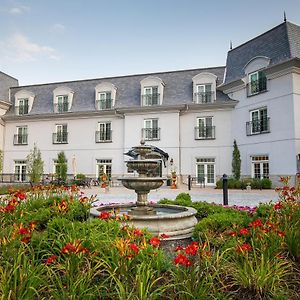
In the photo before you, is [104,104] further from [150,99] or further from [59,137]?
[59,137]

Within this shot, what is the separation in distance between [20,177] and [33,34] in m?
18.5

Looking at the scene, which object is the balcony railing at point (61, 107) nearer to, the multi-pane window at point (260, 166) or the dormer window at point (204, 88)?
the dormer window at point (204, 88)

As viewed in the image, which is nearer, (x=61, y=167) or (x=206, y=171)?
(x=206, y=171)

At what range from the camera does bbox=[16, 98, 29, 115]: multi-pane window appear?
27.6 m

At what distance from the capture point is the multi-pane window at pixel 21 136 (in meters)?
27.2

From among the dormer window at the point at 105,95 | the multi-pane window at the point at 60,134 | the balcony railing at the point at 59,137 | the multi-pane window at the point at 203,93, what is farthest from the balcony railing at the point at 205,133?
the balcony railing at the point at 59,137

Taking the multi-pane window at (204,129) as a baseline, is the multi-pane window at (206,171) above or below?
below

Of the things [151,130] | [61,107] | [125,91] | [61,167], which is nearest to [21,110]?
[61,107]

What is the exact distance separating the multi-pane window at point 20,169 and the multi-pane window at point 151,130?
42.2ft

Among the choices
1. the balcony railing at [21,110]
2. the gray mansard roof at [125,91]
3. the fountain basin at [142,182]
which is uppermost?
the gray mansard roof at [125,91]

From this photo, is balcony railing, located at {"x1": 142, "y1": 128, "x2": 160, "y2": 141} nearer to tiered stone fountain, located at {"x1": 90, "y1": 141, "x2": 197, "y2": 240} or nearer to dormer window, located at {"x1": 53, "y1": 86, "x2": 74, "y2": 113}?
dormer window, located at {"x1": 53, "y1": 86, "x2": 74, "y2": 113}

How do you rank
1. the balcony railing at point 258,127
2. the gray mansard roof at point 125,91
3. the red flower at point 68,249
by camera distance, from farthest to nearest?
the gray mansard roof at point 125,91
the balcony railing at point 258,127
the red flower at point 68,249

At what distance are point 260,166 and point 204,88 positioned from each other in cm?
810

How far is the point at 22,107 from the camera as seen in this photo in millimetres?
27703
